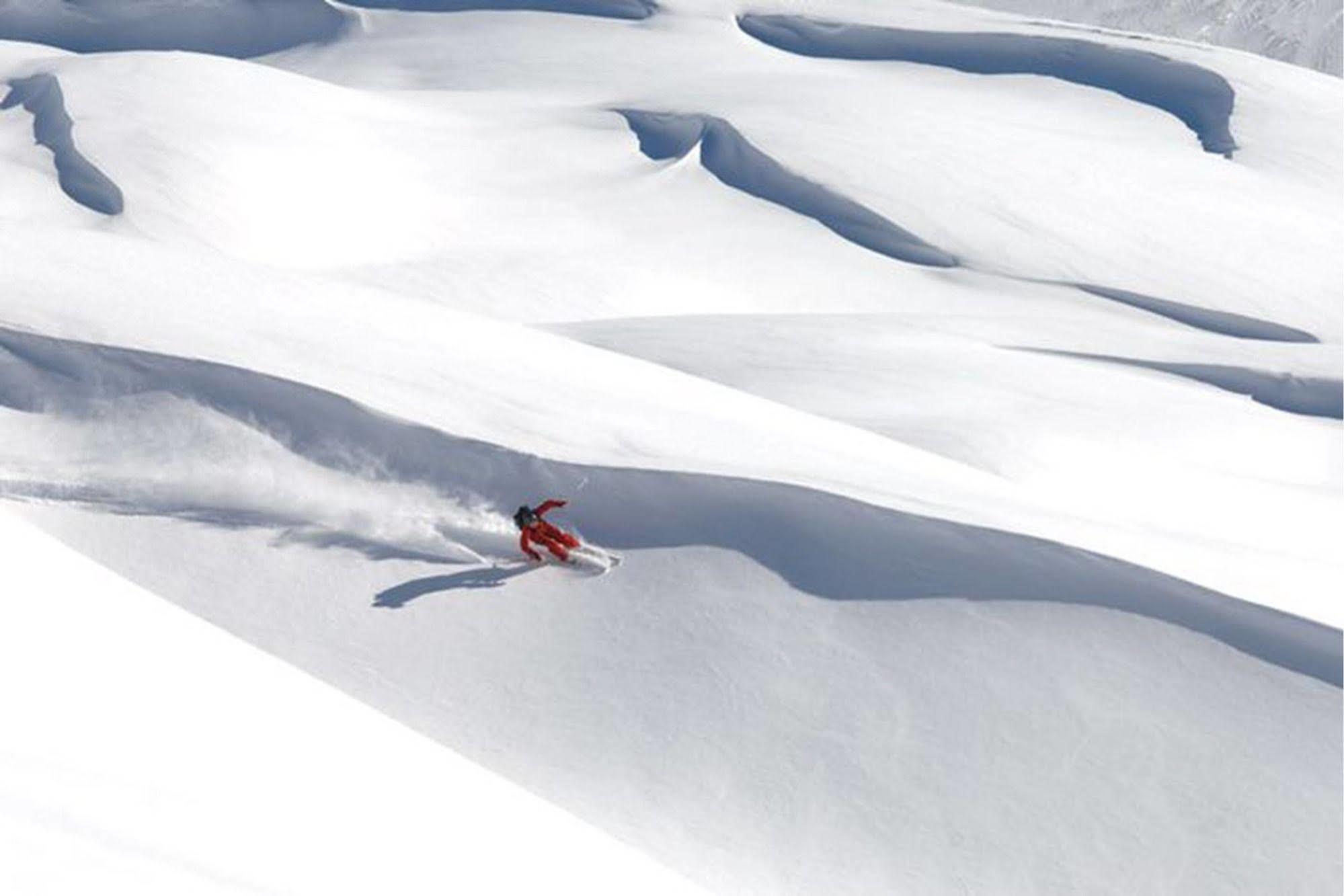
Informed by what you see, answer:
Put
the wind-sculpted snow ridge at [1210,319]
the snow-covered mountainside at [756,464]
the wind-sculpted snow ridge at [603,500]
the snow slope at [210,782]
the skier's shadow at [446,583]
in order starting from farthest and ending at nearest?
the wind-sculpted snow ridge at [1210,319] → the skier's shadow at [446,583] → the wind-sculpted snow ridge at [603,500] → the snow-covered mountainside at [756,464] → the snow slope at [210,782]

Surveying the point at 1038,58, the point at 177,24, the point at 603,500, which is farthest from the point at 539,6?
the point at 603,500

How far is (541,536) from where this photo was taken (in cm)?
855

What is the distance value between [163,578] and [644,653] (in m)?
2.17

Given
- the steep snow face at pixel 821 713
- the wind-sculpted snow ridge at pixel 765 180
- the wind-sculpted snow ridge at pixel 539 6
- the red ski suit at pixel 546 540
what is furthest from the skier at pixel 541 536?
the wind-sculpted snow ridge at pixel 539 6

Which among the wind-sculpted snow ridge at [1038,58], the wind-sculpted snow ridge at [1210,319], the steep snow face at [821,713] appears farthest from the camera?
the wind-sculpted snow ridge at [1038,58]

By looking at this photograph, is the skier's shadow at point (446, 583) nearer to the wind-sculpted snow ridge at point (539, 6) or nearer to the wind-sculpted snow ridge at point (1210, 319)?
the wind-sculpted snow ridge at point (1210, 319)

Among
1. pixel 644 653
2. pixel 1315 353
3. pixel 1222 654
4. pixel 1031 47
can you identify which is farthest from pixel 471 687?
pixel 1031 47

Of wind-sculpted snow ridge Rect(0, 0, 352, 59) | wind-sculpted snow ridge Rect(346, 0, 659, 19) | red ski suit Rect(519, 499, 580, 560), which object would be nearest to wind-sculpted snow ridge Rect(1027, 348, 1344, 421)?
red ski suit Rect(519, 499, 580, 560)

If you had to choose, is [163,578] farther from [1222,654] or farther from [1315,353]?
[1315,353]

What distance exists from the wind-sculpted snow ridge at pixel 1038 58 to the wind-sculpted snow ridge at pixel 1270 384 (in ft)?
25.9

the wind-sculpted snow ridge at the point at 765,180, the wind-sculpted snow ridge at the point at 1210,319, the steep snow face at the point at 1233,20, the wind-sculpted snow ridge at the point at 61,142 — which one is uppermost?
the wind-sculpted snow ridge at the point at 1210,319

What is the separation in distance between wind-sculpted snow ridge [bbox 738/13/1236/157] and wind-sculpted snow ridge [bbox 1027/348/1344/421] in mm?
7887

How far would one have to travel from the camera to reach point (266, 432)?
31.1 feet

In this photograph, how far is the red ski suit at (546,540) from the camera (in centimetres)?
855
